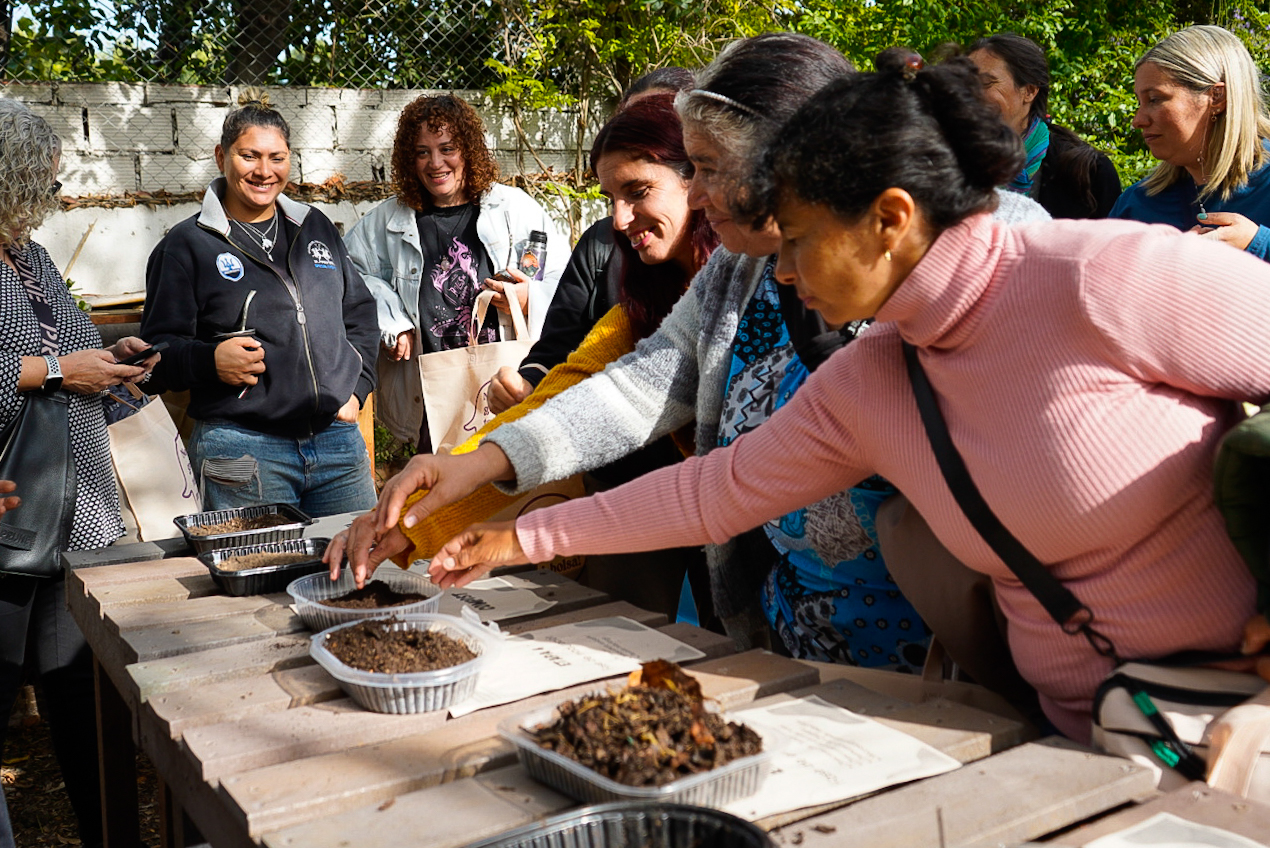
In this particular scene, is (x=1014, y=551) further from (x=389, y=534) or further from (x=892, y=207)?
(x=389, y=534)

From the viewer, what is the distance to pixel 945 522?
1437 mm

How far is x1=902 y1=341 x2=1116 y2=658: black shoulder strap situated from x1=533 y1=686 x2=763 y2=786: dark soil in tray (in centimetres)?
39

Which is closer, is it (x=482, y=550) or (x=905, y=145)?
(x=905, y=145)

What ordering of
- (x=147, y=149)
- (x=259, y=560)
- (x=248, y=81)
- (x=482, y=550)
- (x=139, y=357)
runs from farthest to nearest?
(x=248, y=81) < (x=147, y=149) < (x=139, y=357) < (x=259, y=560) < (x=482, y=550)

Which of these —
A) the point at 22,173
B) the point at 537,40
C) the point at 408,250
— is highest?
the point at 537,40

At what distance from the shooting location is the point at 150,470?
3227 mm

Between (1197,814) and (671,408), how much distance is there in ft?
4.07

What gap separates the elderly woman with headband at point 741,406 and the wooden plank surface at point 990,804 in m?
0.56

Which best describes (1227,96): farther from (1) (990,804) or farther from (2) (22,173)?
(2) (22,173)

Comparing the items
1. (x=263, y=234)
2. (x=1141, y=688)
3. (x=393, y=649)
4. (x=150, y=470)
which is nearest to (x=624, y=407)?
(x=393, y=649)

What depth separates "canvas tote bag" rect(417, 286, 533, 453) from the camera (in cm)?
383

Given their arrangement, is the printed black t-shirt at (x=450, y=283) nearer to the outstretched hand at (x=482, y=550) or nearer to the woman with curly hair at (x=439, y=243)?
the woman with curly hair at (x=439, y=243)

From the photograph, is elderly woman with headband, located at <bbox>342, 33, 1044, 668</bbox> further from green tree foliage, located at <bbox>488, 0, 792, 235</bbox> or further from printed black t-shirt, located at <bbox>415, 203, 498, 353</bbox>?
green tree foliage, located at <bbox>488, 0, 792, 235</bbox>

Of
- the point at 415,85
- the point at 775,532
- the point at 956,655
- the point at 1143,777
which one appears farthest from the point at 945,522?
the point at 415,85
